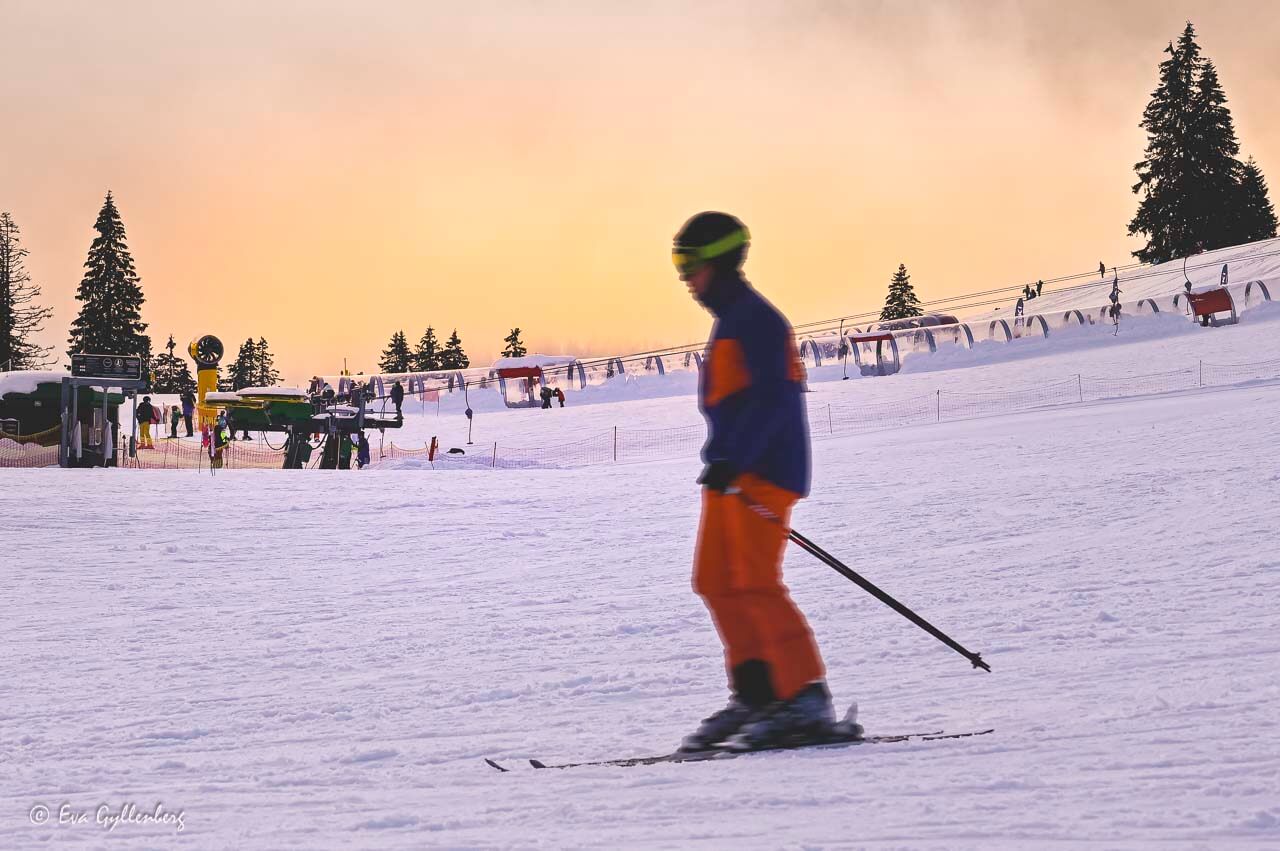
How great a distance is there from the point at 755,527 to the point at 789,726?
2.30 feet

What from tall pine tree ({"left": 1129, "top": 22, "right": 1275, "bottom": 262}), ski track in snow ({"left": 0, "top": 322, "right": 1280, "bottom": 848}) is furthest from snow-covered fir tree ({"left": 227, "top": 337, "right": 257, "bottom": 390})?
ski track in snow ({"left": 0, "top": 322, "right": 1280, "bottom": 848})

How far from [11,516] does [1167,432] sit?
14928mm

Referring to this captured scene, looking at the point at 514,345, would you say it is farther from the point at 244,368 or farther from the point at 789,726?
the point at 789,726

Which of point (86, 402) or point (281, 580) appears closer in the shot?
point (281, 580)

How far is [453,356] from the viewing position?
377 ft

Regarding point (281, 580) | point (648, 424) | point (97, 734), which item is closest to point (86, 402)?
point (648, 424)

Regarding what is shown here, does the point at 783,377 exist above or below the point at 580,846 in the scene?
above

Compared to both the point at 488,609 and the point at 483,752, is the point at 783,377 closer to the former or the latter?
the point at 483,752

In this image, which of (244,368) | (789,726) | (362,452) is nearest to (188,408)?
(362,452)

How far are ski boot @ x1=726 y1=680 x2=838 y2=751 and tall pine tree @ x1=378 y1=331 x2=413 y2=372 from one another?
4820 inches

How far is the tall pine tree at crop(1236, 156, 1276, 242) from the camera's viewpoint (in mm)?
61312

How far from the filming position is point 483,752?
3828 mm

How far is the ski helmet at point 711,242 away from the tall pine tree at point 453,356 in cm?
11083

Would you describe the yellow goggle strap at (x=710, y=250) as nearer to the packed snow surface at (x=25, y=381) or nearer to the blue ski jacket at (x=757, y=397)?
the blue ski jacket at (x=757, y=397)
